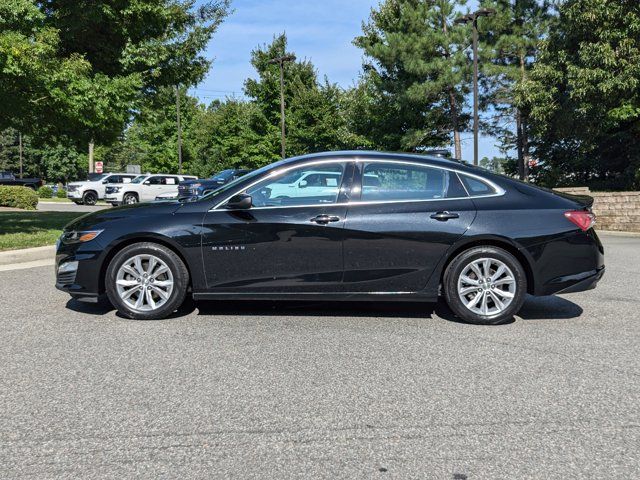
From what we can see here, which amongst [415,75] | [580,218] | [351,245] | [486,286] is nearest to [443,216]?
[486,286]

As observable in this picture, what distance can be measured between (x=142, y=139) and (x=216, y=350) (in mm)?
54324

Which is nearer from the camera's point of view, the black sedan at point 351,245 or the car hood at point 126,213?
the black sedan at point 351,245

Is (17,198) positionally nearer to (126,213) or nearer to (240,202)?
(126,213)

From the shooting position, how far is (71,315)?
6012 mm

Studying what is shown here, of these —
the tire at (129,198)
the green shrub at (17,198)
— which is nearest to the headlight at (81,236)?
the green shrub at (17,198)

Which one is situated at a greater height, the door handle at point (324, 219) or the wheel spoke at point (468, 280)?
the door handle at point (324, 219)

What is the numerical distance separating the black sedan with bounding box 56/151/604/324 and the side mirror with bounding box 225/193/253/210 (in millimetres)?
11

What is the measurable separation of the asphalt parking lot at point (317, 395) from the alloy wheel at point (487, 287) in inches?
9.9

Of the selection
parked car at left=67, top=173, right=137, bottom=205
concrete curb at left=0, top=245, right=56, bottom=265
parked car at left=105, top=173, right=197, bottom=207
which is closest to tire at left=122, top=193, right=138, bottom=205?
parked car at left=105, top=173, right=197, bottom=207

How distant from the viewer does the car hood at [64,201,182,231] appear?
19.0 ft

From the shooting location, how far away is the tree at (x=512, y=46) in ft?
102

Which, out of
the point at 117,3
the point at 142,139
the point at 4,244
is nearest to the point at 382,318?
the point at 4,244

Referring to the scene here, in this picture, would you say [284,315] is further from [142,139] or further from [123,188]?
[142,139]

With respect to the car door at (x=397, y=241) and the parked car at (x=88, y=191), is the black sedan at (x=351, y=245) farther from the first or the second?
the parked car at (x=88, y=191)
